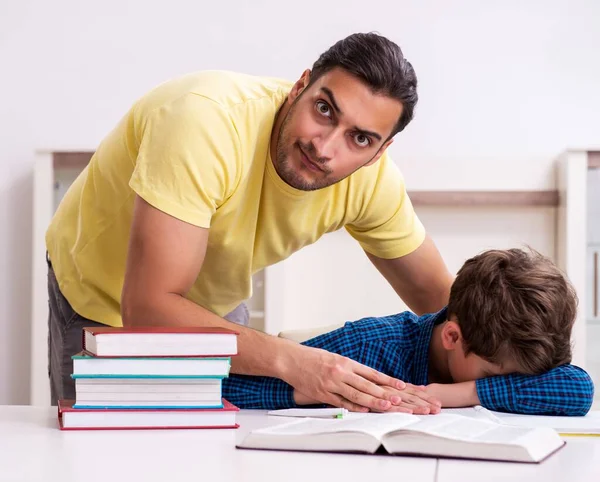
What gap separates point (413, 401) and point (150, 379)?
40 cm

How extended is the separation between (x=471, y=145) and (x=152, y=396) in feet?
7.83

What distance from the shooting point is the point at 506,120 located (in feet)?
10.7

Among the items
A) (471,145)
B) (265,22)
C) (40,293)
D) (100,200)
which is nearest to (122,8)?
(265,22)

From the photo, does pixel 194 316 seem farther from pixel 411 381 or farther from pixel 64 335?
pixel 64 335

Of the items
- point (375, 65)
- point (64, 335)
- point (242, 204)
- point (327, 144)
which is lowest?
point (64, 335)

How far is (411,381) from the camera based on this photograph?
1492mm

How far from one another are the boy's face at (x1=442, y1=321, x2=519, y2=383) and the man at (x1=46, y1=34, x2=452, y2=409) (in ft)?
0.71

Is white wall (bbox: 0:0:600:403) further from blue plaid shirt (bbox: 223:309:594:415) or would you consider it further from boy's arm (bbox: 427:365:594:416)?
boy's arm (bbox: 427:365:594:416)

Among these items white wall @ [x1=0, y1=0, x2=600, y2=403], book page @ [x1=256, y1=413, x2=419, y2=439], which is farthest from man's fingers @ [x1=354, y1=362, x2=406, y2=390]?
white wall @ [x1=0, y1=0, x2=600, y2=403]

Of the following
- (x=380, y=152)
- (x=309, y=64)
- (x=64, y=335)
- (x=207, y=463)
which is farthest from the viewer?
(x=309, y=64)

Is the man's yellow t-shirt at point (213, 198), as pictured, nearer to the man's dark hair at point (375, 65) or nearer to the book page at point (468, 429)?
the man's dark hair at point (375, 65)

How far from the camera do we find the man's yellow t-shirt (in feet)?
4.51

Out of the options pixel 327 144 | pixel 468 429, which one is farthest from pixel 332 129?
pixel 468 429

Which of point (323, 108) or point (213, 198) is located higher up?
point (323, 108)
